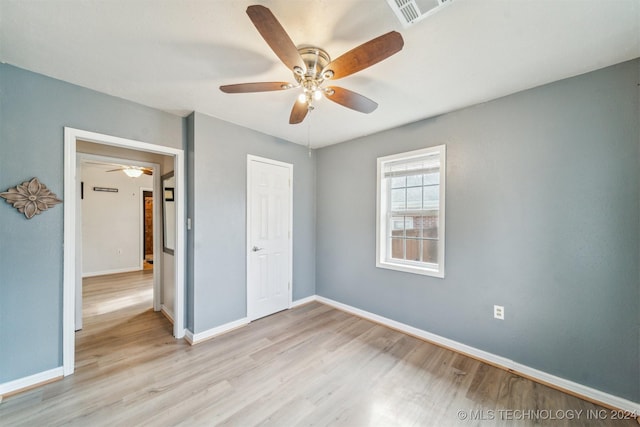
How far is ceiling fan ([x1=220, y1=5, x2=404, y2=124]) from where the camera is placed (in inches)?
43.9

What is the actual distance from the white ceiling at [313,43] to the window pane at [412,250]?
60.5 inches

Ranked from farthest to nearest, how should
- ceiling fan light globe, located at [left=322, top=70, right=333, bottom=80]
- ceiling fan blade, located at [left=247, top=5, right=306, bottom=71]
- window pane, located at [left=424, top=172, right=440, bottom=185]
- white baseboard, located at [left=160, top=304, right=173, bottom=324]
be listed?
white baseboard, located at [left=160, top=304, right=173, bottom=324], window pane, located at [left=424, top=172, right=440, bottom=185], ceiling fan light globe, located at [left=322, top=70, right=333, bottom=80], ceiling fan blade, located at [left=247, top=5, right=306, bottom=71]

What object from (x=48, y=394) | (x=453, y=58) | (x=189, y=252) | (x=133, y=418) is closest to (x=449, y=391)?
(x=133, y=418)

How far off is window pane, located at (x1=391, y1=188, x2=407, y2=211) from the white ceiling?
3.54ft

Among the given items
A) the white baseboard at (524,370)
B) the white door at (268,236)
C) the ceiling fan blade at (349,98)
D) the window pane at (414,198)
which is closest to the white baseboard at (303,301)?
the white door at (268,236)

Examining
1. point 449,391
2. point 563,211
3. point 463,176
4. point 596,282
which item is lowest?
point 449,391

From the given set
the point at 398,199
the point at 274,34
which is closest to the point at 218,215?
the point at 274,34

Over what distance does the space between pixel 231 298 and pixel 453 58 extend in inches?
123

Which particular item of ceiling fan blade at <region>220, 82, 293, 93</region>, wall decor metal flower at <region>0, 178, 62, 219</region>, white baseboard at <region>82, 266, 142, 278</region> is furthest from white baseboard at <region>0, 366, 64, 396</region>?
white baseboard at <region>82, 266, 142, 278</region>

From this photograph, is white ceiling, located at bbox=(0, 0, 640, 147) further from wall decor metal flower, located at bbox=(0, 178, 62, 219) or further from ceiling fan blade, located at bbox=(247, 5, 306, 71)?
wall decor metal flower, located at bbox=(0, 178, 62, 219)

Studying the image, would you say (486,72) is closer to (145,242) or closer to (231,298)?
(231,298)

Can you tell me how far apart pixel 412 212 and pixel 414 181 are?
372 millimetres

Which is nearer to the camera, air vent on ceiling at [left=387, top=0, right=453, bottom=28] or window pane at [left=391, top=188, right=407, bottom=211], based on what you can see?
air vent on ceiling at [left=387, top=0, right=453, bottom=28]

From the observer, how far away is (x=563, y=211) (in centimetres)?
193
